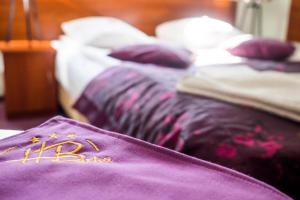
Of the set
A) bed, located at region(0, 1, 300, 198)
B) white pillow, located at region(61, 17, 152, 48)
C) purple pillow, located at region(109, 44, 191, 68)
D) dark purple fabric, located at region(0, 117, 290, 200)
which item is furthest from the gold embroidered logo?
white pillow, located at region(61, 17, 152, 48)

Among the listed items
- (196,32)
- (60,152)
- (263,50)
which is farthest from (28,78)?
(60,152)

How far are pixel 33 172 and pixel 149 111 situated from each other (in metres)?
0.87

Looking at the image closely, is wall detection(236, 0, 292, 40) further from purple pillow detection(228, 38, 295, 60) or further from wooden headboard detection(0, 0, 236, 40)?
purple pillow detection(228, 38, 295, 60)

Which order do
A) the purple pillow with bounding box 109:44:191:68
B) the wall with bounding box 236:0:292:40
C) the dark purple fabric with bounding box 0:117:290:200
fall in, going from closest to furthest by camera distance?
Answer: the dark purple fabric with bounding box 0:117:290:200 < the purple pillow with bounding box 109:44:191:68 < the wall with bounding box 236:0:292:40

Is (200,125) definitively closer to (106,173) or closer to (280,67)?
(106,173)

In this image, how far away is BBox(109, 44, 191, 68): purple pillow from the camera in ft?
7.09

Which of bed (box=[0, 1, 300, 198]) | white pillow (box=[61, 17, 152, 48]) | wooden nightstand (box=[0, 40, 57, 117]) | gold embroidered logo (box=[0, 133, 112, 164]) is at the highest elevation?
gold embroidered logo (box=[0, 133, 112, 164])

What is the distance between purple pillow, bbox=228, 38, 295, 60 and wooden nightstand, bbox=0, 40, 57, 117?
4.18 ft

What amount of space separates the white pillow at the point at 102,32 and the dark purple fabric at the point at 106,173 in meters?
1.85

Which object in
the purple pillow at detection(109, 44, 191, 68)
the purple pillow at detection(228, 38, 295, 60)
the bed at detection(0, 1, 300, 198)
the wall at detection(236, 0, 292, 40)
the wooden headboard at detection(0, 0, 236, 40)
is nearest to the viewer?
the bed at detection(0, 1, 300, 198)

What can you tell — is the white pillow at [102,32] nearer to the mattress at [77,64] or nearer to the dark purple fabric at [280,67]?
the mattress at [77,64]

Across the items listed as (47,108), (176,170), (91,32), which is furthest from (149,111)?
(47,108)

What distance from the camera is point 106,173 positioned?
1.92ft

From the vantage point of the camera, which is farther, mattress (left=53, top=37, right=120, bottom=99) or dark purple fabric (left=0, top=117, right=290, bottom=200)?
mattress (left=53, top=37, right=120, bottom=99)
